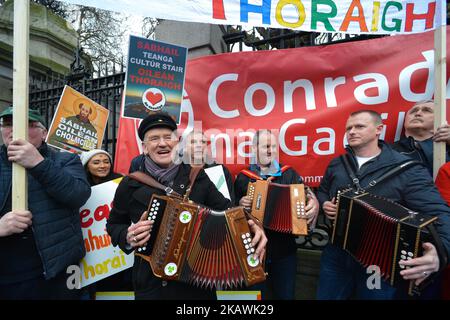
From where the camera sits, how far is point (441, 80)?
2.36 metres

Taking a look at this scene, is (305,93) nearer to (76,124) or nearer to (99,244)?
(99,244)

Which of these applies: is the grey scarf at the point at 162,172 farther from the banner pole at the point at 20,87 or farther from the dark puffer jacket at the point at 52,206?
the banner pole at the point at 20,87

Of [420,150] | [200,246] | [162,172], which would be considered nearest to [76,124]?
[162,172]

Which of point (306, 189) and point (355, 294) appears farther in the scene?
point (306, 189)

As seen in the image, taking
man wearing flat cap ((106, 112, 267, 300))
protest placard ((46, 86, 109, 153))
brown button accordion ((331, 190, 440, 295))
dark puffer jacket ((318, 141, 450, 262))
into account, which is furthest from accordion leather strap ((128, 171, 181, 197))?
protest placard ((46, 86, 109, 153))

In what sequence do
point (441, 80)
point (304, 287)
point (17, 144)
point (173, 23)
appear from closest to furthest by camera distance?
point (17, 144) → point (441, 80) → point (304, 287) → point (173, 23)

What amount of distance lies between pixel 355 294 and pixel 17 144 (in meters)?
2.78

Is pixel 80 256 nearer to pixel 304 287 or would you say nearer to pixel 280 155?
pixel 280 155

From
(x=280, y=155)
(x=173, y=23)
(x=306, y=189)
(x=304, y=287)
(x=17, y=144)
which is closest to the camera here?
(x=17, y=144)

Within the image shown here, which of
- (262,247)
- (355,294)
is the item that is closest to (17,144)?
(262,247)

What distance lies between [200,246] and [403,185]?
5.11 ft

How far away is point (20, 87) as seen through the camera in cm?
179

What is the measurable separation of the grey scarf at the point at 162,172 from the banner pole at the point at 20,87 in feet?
2.58

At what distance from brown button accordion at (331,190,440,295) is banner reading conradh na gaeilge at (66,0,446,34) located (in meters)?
1.59
